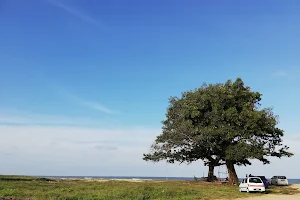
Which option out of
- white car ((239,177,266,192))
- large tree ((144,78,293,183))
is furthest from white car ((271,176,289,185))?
white car ((239,177,266,192))

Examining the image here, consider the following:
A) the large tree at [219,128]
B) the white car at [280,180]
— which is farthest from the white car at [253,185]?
the white car at [280,180]

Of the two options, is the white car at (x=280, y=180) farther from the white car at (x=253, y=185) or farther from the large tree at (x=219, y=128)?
the white car at (x=253, y=185)

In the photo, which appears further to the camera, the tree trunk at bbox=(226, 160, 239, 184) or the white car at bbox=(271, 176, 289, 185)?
the white car at bbox=(271, 176, 289, 185)

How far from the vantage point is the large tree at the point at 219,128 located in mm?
49844

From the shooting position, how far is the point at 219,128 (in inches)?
1983

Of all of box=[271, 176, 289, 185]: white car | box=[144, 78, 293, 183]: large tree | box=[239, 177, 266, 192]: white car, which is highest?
box=[144, 78, 293, 183]: large tree

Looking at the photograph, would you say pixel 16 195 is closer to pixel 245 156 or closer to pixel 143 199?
pixel 143 199

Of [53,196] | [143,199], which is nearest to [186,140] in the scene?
[143,199]

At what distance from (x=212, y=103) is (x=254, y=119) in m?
6.56

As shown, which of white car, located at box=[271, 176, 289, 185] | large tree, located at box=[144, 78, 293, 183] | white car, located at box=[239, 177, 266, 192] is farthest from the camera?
white car, located at box=[271, 176, 289, 185]

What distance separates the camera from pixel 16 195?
29.5 meters

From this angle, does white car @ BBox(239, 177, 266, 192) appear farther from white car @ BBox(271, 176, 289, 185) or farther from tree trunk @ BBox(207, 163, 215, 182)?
white car @ BBox(271, 176, 289, 185)

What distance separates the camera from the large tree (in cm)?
4984

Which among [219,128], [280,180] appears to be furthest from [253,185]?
[280,180]
